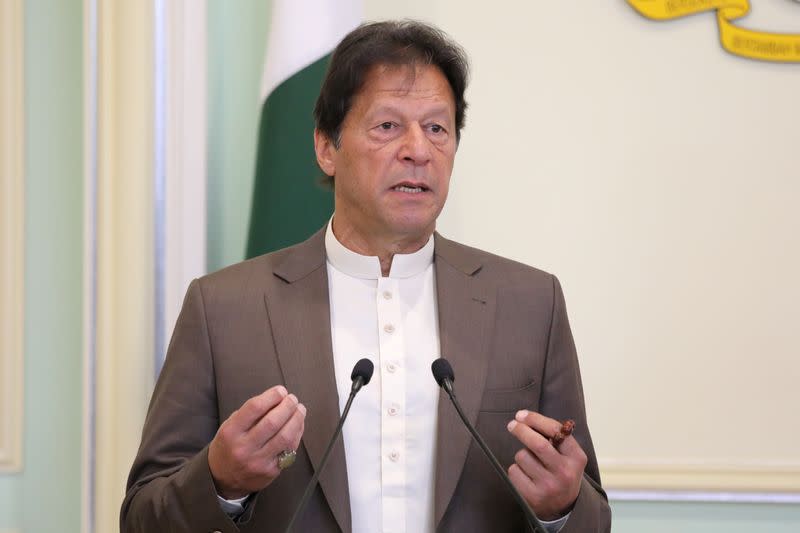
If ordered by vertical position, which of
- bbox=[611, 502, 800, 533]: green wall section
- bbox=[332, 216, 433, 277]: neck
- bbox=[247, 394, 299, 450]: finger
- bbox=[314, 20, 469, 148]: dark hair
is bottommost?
bbox=[611, 502, 800, 533]: green wall section

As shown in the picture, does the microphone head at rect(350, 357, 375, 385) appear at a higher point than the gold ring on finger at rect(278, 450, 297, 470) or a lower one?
higher

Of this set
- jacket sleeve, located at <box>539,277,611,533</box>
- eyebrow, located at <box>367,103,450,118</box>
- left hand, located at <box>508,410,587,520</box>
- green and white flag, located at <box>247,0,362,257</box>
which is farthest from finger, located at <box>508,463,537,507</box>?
green and white flag, located at <box>247,0,362,257</box>

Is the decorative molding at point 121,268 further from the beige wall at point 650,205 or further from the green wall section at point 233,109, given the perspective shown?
the beige wall at point 650,205

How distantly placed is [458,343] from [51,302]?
148 centimetres

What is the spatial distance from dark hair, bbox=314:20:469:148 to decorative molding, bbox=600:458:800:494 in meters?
1.32

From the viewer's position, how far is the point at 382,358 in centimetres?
184

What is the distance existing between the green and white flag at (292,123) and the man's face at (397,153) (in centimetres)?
60

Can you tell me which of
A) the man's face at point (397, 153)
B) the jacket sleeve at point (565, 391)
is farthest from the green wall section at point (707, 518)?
the man's face at point (397, 153)

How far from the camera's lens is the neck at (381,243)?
6.46 ft

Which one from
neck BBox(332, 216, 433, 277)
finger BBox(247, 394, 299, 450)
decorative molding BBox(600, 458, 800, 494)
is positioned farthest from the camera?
decorative molding BBox(600, 458, 800, 494)

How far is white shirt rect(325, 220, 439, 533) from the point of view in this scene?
5.73 ft

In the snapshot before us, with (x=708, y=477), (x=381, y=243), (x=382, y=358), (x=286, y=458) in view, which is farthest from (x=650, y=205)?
(x=286, y=458)

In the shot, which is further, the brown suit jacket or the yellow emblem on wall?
the yellow emblem on wall

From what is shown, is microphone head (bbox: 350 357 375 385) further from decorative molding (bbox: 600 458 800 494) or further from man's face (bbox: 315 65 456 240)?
decorative molding (bbox: 600 458 800 494)
